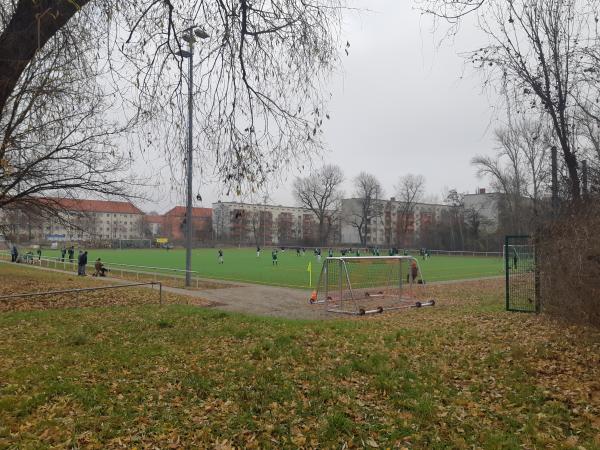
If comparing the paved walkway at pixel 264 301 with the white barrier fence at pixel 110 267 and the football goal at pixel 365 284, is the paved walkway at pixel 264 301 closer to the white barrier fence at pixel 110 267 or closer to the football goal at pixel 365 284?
the football goal at pixel 365 284

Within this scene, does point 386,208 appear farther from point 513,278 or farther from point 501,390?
point 501,390

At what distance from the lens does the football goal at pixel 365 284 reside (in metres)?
17.4

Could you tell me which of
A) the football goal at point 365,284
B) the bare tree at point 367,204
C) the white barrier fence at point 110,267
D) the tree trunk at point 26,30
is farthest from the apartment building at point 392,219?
the tree trunk at point 26,30

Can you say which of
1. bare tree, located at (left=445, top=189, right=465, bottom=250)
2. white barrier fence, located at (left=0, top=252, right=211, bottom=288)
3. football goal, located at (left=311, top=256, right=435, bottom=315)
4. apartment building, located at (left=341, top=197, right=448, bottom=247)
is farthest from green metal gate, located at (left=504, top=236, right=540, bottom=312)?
apartment building, located at (left=341, top=197, right=448, bottom=247)

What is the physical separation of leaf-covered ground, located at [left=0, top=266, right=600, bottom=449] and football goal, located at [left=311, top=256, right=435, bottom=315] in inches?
292

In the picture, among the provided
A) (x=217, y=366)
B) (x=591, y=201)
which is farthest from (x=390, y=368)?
(x=591, y=201)

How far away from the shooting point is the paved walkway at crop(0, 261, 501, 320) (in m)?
15.8

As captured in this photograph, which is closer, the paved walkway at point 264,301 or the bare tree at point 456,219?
the paved walkway at point 264,301

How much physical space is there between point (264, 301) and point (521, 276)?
9056 millimetres

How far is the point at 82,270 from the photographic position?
97.9ft

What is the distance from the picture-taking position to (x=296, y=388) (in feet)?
20.4

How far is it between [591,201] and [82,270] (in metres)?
27.4

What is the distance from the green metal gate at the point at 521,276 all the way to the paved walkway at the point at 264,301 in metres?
5.11

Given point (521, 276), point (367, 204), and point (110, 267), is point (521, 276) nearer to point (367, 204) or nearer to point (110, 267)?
point (110, 267)
